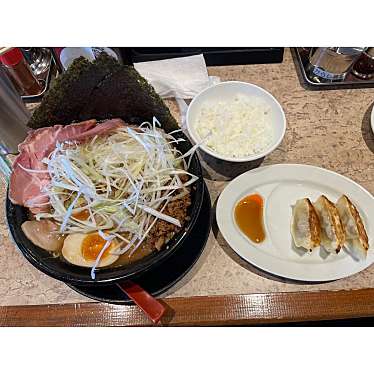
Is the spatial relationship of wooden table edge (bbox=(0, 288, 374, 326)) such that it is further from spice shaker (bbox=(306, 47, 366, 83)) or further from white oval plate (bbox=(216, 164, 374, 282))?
spice shaker (bbox=(306, 47, 366, 83))

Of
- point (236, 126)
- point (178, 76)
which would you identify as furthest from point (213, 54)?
point (236, 126)

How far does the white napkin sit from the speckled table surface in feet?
0.30

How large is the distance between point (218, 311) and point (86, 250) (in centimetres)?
52

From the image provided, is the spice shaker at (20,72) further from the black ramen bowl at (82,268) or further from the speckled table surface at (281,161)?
the black ramen bowl at (82,268)

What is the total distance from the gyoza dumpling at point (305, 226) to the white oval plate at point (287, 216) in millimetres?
43

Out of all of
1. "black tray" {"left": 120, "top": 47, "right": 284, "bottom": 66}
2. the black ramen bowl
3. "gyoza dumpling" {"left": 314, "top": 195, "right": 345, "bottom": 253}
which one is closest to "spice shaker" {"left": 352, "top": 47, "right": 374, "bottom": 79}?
"black tray" {"left": 120, "top": 47, "right": 284, "bottom": 66}

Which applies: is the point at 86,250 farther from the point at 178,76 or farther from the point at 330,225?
the point at 178,76

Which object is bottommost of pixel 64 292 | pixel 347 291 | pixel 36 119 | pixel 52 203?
pixel 347 291

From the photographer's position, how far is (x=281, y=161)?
169 centimetres

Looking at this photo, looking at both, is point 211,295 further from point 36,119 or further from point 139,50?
point 139,50

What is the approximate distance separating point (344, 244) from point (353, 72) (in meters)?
0.98

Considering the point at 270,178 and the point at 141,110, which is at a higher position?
the point at 141,110

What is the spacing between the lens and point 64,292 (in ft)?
4.64
